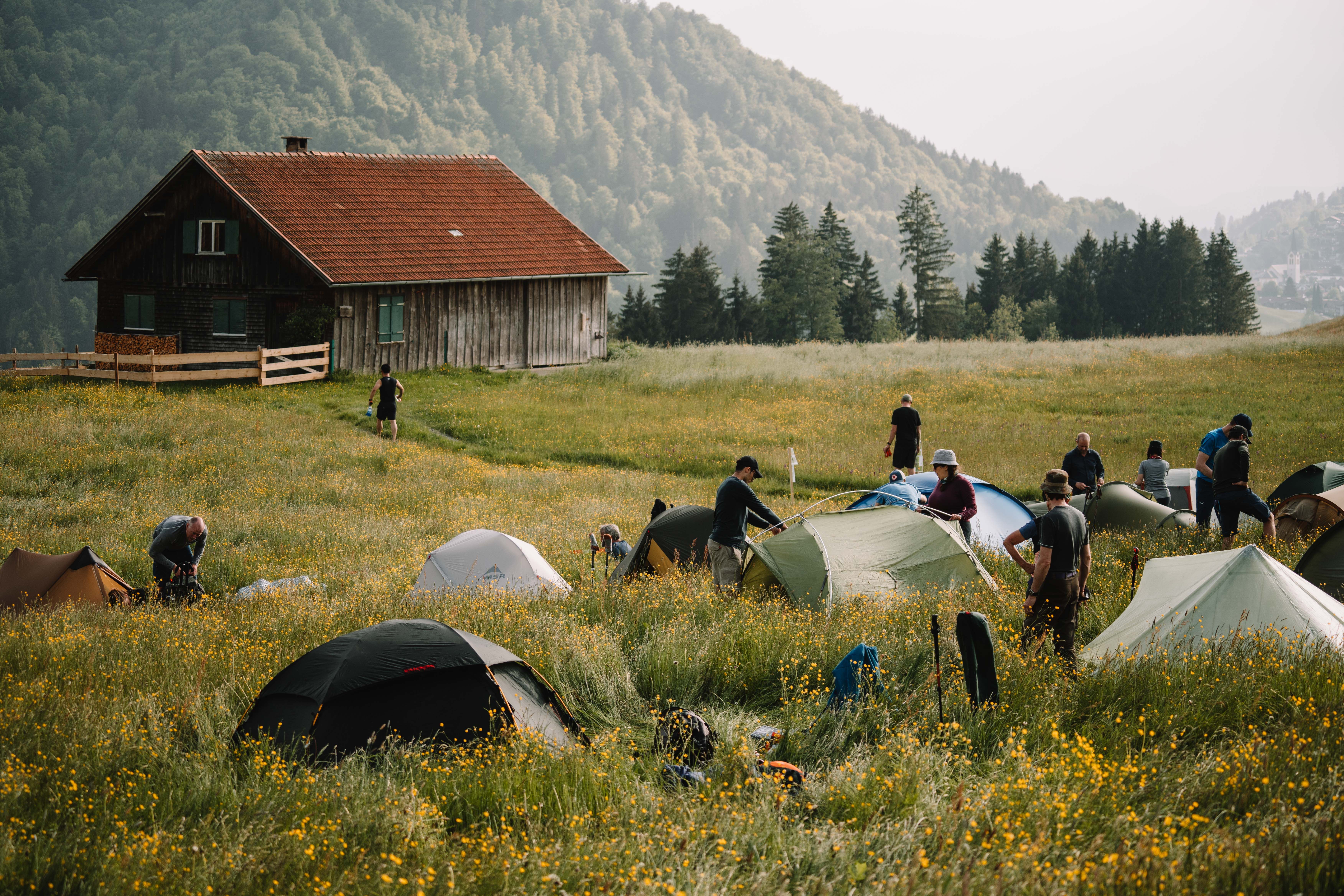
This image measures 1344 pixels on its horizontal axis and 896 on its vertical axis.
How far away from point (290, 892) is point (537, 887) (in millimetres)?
1145

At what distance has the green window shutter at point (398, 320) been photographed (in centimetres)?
3138

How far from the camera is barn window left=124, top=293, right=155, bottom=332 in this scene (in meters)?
32.5

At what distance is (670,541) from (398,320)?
72.8ft

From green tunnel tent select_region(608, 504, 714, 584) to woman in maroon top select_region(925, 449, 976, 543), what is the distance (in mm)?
2759

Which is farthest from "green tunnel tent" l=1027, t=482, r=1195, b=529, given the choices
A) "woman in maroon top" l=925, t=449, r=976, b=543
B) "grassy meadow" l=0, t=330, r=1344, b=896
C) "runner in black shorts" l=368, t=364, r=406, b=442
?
"runner in black shorts" l=368, t=364, r=406, b=442

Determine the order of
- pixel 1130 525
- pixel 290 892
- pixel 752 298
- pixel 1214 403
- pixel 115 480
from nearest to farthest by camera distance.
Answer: pixel 290 892, pixel 1130 525, pixel 115 480, pixel 1214 403, pixel 752 298

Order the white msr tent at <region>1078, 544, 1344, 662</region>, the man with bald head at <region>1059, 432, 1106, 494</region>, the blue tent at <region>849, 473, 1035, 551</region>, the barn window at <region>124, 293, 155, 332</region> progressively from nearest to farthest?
the white msr tent at <region>1078, 544, 1344, 662</region>
the blue tent at <region>849, 473, 1035, 551</region>
the man with bald head at <region>1059, 432, 1106, 494</region>
the barn window at <region>124, 293, 155, 332</region>

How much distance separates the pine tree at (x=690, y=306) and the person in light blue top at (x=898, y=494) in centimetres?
6068

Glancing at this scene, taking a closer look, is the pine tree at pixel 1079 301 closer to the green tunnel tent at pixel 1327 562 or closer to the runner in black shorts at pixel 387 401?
the runner in black shorts at pixel 387 401

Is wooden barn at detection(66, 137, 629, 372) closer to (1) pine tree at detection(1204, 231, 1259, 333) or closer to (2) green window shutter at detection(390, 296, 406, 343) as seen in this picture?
(2) green window shutter at detection(390, 296, 406, 343)

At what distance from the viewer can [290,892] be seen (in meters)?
4.40

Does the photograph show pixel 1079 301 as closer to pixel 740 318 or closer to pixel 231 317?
pixel 740 318

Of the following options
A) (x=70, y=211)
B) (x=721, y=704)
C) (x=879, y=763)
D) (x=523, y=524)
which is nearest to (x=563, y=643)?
(x=721, y=704)

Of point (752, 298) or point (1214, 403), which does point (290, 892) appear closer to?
point (1214, 403)
